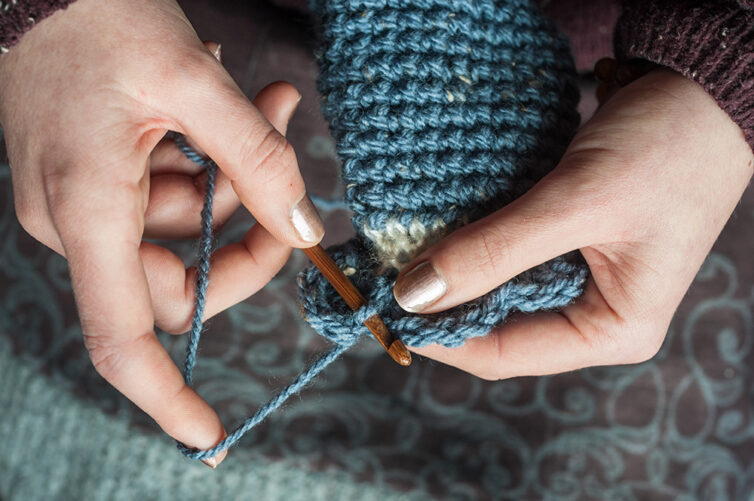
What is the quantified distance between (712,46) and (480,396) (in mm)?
751

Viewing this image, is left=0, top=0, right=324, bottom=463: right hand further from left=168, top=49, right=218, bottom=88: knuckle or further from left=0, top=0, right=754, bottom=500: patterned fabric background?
left=0, top=0, right=754, bottom=500: patterned fabric background

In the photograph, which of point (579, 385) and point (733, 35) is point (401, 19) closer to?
point (733, 35)

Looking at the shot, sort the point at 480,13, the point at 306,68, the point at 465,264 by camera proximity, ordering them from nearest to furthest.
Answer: the point at 465,264
the point at 480,13
the point at 306,68

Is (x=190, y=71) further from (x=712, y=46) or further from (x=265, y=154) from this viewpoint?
(x=712, y=46)

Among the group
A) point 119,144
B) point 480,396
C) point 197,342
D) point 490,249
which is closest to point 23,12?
point 119,144

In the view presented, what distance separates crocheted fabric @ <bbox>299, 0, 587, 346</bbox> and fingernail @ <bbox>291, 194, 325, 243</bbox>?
0.17 feet

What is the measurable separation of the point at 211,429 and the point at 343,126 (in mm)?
380

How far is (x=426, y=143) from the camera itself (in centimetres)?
65

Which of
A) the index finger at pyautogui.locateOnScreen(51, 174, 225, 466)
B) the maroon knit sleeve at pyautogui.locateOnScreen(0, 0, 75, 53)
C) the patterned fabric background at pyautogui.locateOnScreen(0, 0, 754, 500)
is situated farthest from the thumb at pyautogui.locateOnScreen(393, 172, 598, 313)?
the patterned fabric background at pyautogui.locateOnScreen(0, 0, 754, 500)

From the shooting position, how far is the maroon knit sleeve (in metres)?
0.57

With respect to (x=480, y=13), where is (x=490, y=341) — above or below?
below

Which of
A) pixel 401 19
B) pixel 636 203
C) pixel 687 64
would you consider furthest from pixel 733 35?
pixel 401 19

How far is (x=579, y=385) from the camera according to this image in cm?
115

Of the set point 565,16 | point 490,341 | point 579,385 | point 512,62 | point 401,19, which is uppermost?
point 401,19
